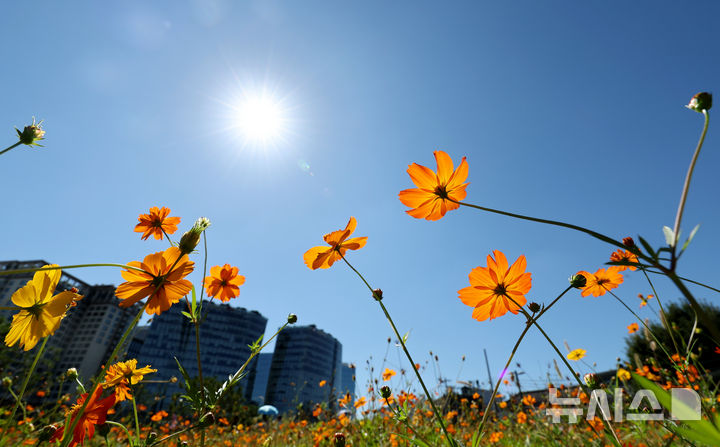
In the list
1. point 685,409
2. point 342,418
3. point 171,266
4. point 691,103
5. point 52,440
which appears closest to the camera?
point 685,409

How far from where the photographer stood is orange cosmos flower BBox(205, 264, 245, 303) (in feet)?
5.05

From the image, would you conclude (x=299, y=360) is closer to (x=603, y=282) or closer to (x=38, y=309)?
(x=603, y=282)

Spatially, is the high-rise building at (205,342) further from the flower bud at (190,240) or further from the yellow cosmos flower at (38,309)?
the flower bud at (190,240)

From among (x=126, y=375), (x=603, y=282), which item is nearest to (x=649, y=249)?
→ (x=603, y=282)

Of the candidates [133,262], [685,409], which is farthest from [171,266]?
[685,409]

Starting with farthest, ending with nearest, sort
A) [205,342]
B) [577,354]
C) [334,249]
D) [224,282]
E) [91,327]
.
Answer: [205,342] < [91,327] < [577,354] < [224,282] < [334,249]

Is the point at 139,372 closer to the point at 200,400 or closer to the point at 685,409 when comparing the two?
the point at 200,400

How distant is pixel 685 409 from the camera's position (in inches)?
11.1

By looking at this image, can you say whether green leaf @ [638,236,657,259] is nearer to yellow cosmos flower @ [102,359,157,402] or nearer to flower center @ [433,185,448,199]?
flower center @ [433,185,448,199]

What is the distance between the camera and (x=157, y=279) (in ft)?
2.93

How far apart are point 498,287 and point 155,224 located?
1.52m

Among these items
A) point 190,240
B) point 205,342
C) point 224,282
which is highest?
point 205,342

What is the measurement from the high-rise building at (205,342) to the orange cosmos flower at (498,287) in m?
74.7

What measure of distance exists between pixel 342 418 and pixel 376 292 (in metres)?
2.73
